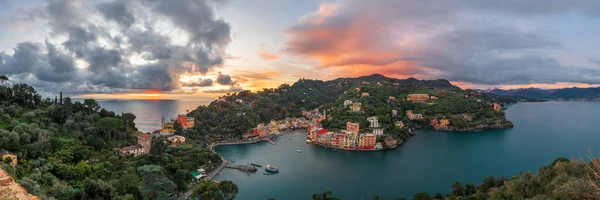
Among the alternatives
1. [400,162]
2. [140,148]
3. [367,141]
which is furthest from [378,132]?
[140,148]

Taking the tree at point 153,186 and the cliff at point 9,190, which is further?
the tree at point 153,186

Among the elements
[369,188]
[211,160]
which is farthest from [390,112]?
[211,160]

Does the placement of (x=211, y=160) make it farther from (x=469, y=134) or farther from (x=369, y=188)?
(x=469, y=134)

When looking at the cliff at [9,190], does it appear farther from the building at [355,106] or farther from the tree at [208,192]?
the building at [355,106]

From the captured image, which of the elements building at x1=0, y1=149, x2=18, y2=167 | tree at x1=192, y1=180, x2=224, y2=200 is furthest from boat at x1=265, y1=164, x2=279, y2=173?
building at x1=0, y1=149, x2=18, y2=167

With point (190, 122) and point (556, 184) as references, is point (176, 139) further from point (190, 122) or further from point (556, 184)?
point (556, 184)

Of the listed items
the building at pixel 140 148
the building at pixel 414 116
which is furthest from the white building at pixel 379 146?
the building at pixel 140 148
